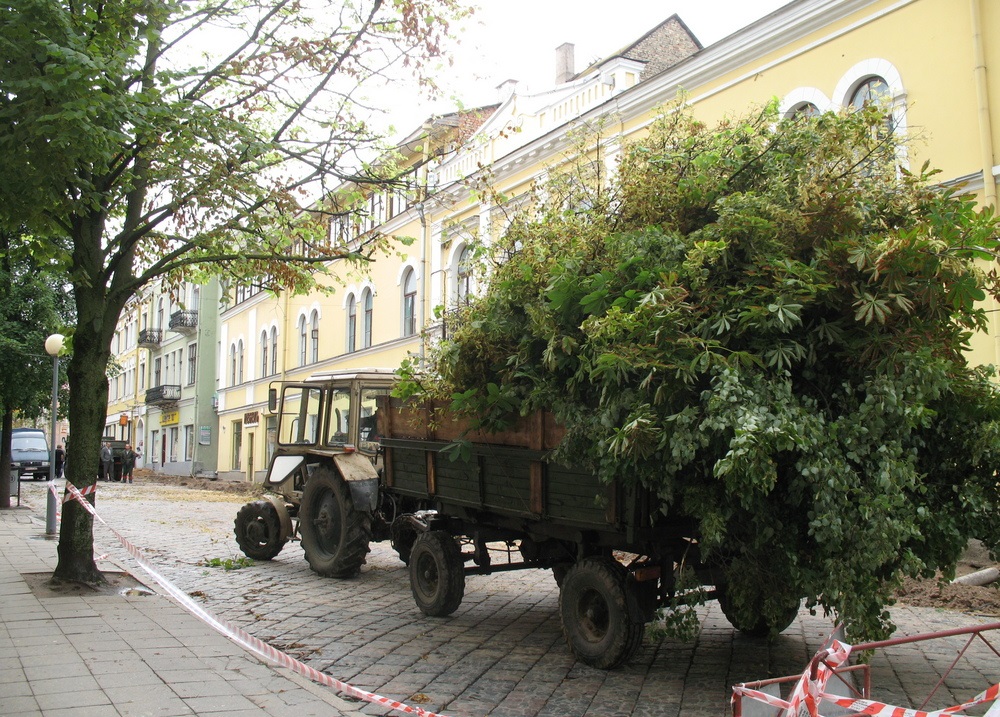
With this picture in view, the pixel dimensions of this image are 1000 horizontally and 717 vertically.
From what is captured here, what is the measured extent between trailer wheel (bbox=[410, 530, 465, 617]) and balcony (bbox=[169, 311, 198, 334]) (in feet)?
134

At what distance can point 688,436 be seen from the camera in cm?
469

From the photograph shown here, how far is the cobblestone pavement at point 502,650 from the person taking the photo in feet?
18.4

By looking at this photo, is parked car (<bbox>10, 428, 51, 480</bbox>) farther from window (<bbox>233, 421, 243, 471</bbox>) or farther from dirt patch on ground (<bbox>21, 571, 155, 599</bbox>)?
dirt patch on ground (<bbox>21, 571, 155, 599</bbox>)

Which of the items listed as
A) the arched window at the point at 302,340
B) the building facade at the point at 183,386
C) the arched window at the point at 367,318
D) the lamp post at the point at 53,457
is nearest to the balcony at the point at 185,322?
the building facade at the point at 183,386

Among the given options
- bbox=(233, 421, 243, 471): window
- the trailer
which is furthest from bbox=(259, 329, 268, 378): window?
the trailer

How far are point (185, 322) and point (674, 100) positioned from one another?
4378 cm

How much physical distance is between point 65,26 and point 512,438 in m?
4.64

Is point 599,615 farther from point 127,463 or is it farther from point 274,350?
point 127,463

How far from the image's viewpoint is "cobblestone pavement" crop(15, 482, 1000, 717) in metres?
5.61

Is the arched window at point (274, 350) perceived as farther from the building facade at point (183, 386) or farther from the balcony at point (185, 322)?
the balcony at point (185, 322)

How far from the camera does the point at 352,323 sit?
1191 inches

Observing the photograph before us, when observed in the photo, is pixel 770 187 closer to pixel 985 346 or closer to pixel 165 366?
pixel 985 346

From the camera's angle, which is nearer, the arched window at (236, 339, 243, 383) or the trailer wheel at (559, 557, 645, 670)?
the trailer wheel at (559, 557, 645, 670)

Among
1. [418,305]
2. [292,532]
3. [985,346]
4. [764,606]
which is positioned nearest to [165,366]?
[418,305]
